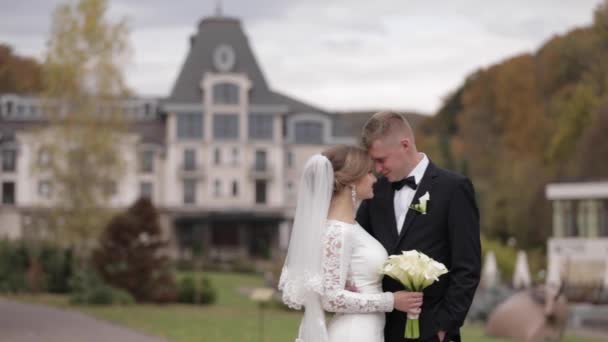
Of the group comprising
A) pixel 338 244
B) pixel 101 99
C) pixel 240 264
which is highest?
pixel 101 99

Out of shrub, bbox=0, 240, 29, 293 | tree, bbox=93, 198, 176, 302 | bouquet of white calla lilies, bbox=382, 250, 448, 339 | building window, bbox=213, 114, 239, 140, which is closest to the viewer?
bouquet of white calla lilies, bbox=382, 250, 448, 339

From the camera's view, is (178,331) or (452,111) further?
(452,111)

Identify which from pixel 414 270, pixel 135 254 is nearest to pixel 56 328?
pixel 135 254

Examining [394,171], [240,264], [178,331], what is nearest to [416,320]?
[394,171]

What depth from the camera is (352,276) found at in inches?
250

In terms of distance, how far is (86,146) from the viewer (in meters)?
34.6

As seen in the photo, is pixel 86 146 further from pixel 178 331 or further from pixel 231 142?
pixel 231 142

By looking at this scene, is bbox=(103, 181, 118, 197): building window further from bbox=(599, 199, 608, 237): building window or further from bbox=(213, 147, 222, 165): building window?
bbox=(213, 147, 222, 165): building window

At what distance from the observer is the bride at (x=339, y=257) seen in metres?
6.27

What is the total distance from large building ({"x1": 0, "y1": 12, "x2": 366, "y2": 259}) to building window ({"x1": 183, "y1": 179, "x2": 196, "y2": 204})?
0.07 metres

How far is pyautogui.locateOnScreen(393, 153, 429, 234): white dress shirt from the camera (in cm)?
627

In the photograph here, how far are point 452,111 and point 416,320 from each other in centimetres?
9074

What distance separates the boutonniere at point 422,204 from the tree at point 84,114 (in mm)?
28812

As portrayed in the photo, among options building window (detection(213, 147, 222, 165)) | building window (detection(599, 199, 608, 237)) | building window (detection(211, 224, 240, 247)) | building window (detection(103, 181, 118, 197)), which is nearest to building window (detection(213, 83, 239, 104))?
building window (detection(213, 147, 222, 165))
